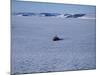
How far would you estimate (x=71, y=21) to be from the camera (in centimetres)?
245

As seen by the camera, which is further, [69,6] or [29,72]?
[69,6]

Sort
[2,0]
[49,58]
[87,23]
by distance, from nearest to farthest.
Result: [2,0]
[49,58]
[87,23]

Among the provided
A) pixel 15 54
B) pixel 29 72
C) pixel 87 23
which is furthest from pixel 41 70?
pixel 87 23

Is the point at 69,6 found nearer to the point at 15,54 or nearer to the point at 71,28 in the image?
the point at 71,28

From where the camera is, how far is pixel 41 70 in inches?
90.7

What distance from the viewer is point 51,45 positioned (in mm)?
2359

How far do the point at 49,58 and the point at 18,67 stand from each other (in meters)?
0.38

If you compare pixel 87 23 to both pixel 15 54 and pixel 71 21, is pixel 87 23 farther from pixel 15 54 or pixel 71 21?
pixel 15 54

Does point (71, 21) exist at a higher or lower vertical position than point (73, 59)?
higher

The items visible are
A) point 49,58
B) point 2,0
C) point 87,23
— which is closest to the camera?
point 2,0

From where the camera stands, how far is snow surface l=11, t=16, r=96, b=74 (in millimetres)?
2229

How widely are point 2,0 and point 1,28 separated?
31 centimetres

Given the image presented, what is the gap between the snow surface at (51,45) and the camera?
2.23m
